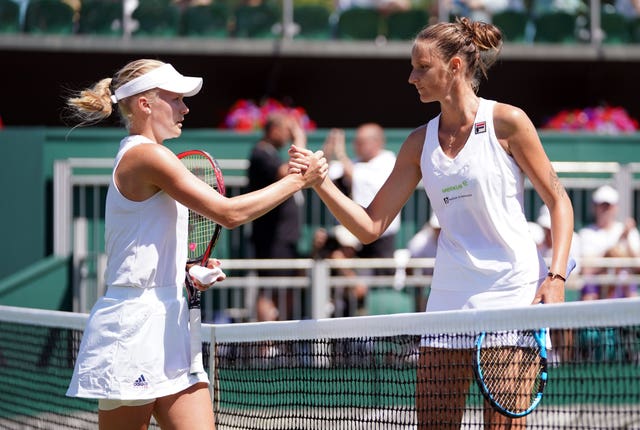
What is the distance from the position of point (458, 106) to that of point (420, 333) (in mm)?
861

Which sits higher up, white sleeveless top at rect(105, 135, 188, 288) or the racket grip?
white sleeveless top at rect(105, 135, 188, 288)

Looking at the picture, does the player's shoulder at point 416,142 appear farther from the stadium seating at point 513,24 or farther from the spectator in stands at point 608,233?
the stadium seating at point 513,24

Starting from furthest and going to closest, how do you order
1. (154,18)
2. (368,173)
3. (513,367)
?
1. (154,18)
2. (368,173)
3. (513,367)

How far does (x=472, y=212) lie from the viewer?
14.5ft

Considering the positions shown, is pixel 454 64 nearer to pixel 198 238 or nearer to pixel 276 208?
pixel 198 238

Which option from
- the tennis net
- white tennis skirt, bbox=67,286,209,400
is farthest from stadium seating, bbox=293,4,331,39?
white tennis skirt, bbox=67,286,209,400

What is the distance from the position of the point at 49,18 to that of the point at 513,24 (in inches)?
234

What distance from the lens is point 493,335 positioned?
14.1 feet

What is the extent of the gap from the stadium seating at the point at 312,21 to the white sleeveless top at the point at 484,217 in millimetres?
11609

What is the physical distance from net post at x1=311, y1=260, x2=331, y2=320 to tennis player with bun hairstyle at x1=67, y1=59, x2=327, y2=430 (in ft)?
17.8

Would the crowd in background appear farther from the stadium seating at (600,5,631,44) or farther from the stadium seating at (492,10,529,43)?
the stadium seating at (600,5,631,44)

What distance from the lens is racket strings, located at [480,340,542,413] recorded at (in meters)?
4.25

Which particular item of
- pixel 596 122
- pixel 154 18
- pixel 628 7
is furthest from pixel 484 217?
pixel 628 7

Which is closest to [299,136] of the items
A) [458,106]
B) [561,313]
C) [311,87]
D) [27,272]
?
[27,272]
